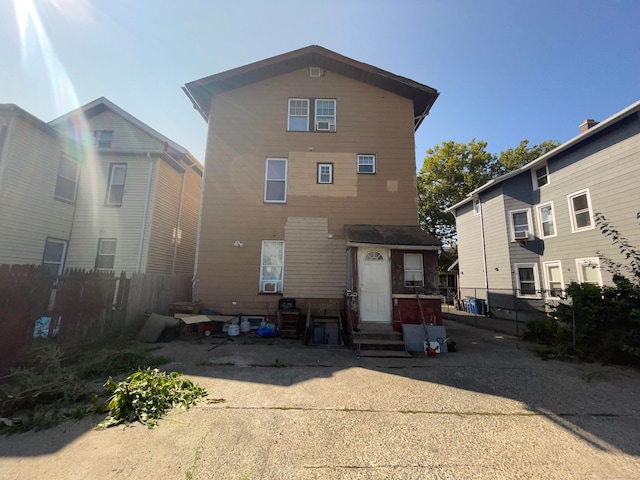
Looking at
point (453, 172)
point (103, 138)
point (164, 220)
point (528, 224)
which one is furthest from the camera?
point (453, 172)

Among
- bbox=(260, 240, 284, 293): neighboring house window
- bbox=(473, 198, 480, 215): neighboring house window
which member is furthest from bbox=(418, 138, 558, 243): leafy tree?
bbox=(260, 240, 284, 293): neighboring house window

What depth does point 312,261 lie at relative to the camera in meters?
10.4

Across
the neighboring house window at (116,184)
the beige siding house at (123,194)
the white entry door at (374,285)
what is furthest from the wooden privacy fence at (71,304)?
the white entry door at (374,285)

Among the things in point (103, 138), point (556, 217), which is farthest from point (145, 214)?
point (556, 217)

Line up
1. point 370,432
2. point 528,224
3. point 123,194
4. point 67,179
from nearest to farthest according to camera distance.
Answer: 1. point 370,432
2. point 67,179
3. point 123,194
4. point 528,224

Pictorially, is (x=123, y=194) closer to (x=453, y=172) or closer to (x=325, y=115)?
(x=325, y=115)

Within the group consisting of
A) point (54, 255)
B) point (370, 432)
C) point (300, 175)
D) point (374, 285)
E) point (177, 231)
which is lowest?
point (370, 432)

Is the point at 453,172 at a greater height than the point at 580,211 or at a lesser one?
greater

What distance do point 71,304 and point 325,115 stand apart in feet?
34.7

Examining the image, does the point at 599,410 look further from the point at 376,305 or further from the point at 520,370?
the point at 376,305

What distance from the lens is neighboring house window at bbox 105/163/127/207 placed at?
1205 cm

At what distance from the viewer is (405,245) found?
8.70 metres

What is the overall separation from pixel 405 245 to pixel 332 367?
4381 millimetres

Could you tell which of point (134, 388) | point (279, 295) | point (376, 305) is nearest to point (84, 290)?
point (134, 388)
